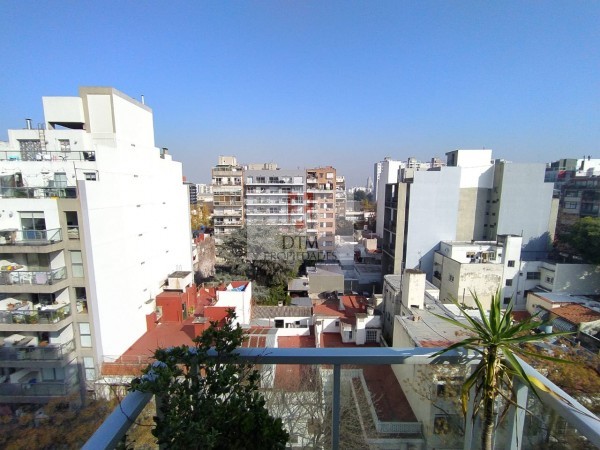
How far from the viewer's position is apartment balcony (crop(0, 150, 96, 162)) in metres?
7.61

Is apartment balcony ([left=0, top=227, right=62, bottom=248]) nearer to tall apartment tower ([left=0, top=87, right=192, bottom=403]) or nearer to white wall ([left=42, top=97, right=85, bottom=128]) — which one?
tall apartment tower ([left=0, top=87, right=192, bottom=403])

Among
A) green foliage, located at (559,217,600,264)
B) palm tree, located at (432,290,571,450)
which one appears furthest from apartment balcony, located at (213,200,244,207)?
palm tree, located at (432,290,571,450)

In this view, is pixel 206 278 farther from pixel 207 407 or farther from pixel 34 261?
pixel 207 407

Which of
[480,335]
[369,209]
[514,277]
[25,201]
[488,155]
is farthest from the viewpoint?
[369,209]

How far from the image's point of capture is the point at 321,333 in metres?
9.53

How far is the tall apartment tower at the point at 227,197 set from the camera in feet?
63.5

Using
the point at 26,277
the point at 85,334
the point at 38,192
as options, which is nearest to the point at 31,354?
the point at 85,334

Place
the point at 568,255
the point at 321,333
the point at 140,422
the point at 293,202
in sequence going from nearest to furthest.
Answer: the point at 140,422 < the point at 321,333 < the point at 568,255 < the point at 293,202

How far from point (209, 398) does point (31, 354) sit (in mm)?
8678

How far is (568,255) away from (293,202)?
15.1 meters

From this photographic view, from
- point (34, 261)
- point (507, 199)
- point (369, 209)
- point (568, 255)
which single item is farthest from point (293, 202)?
point (369, 209)

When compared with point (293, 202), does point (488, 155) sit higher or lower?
higher

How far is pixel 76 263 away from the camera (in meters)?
6.79

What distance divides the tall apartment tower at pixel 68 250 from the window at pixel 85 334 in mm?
22
